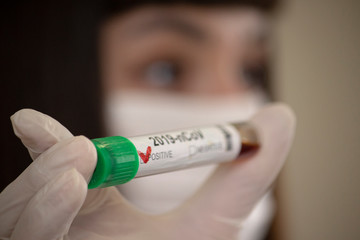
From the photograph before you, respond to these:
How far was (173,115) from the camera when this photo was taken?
1.22 m

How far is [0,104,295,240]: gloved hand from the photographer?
437mm

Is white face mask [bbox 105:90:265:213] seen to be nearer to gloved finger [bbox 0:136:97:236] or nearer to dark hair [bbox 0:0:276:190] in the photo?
dark hair [bbox 0:0:276:190]

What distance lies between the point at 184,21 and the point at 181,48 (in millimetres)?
97

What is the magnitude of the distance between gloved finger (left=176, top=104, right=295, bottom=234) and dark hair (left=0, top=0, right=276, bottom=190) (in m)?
0.38

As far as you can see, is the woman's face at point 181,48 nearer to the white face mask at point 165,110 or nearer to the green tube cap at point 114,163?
the white face mask at point 165,110

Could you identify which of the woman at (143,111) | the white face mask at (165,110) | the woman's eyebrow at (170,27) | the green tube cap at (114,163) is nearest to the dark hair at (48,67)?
the woman at (143,111)

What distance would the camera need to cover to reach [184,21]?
125cm

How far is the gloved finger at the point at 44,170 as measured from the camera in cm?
45

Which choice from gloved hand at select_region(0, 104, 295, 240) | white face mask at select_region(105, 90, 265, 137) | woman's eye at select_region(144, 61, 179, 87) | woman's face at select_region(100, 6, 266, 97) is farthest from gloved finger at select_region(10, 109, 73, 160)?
woman's eye at select_region(144, 61, 179, 87)

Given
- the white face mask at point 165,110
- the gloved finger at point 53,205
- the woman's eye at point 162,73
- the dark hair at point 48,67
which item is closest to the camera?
the gloved finger at point 53,205

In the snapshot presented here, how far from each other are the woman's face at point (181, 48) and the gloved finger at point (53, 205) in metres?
0.78

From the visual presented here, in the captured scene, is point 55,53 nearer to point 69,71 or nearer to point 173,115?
point 69,71

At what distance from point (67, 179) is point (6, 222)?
0.11m

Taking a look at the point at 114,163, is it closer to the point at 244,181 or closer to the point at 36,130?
the point at 36,130
